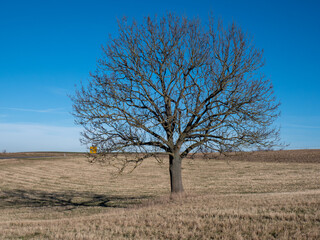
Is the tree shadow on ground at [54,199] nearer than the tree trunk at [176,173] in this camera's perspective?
No

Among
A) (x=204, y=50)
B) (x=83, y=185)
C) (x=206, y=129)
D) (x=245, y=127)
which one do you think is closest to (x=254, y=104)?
(x=245, y=127)

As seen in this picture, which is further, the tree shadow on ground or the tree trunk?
the tree shadow on ground

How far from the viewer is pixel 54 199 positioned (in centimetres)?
2522

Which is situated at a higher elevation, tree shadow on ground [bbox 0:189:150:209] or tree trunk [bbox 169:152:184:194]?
tree trunk [bbox 169:152:184:194]

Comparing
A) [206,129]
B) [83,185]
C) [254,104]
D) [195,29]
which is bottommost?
[83,185]

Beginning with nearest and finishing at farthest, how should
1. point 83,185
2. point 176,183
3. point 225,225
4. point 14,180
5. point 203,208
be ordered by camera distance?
point 225,225
point 203,208
point 176,183
point 83,185
point 14,180

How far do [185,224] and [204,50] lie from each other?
910cm

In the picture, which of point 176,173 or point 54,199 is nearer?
point 176,173

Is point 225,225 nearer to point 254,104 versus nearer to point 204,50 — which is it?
point 254,104

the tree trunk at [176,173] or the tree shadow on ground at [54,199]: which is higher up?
the tree trunk at [176,173]

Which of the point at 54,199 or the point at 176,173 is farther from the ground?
the point at 176,173

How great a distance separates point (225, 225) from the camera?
9.02 metres

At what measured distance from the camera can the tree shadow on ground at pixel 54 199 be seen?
73.0 ft

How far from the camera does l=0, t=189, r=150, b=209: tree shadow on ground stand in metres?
22.3
